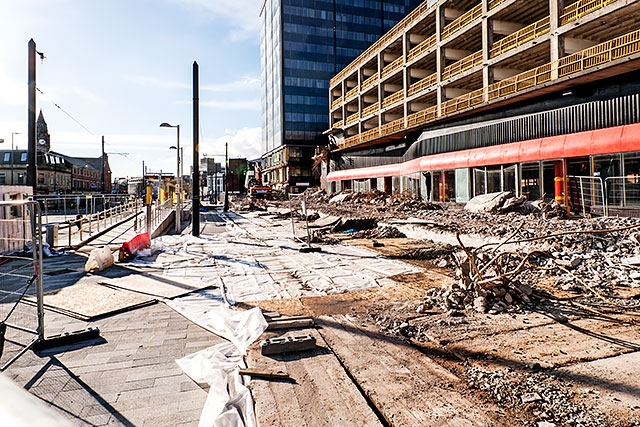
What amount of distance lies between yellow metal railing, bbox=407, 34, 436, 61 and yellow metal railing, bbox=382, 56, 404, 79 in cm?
157

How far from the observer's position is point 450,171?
1089 inches

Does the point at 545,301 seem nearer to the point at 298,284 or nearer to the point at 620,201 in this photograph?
the point at 298,284

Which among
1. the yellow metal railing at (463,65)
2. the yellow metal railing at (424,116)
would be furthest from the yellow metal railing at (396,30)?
the yellow metal railing at (424,116)

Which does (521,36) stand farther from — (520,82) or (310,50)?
(310,50)

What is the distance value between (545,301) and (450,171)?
73.8 feet

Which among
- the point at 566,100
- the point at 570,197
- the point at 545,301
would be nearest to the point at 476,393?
the point at 545,301

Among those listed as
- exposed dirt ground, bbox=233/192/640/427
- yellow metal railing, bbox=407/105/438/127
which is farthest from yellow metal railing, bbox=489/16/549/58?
exposed dirt ground, bbox=233/192/640/427

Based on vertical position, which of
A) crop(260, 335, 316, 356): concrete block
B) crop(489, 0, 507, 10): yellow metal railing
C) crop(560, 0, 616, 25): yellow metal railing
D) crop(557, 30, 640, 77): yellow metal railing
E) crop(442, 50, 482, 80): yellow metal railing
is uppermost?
crop(489, 0, 507, 10): yellow metal railing

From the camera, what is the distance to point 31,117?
46.5 feet

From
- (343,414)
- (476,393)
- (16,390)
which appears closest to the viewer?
(16,390)

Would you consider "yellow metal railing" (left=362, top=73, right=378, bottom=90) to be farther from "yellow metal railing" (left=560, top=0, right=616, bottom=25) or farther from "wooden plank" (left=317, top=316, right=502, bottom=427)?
"wooden plank" (left=317, top=316, right=502, bottom=427)

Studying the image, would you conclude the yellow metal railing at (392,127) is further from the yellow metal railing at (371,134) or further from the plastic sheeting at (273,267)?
the plastic sheeting at (273,267)

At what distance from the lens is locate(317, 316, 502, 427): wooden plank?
3256 mm

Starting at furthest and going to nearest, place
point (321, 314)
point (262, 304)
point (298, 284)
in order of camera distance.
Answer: point (298, 284) → point (262, 304) → point (321, 314)
